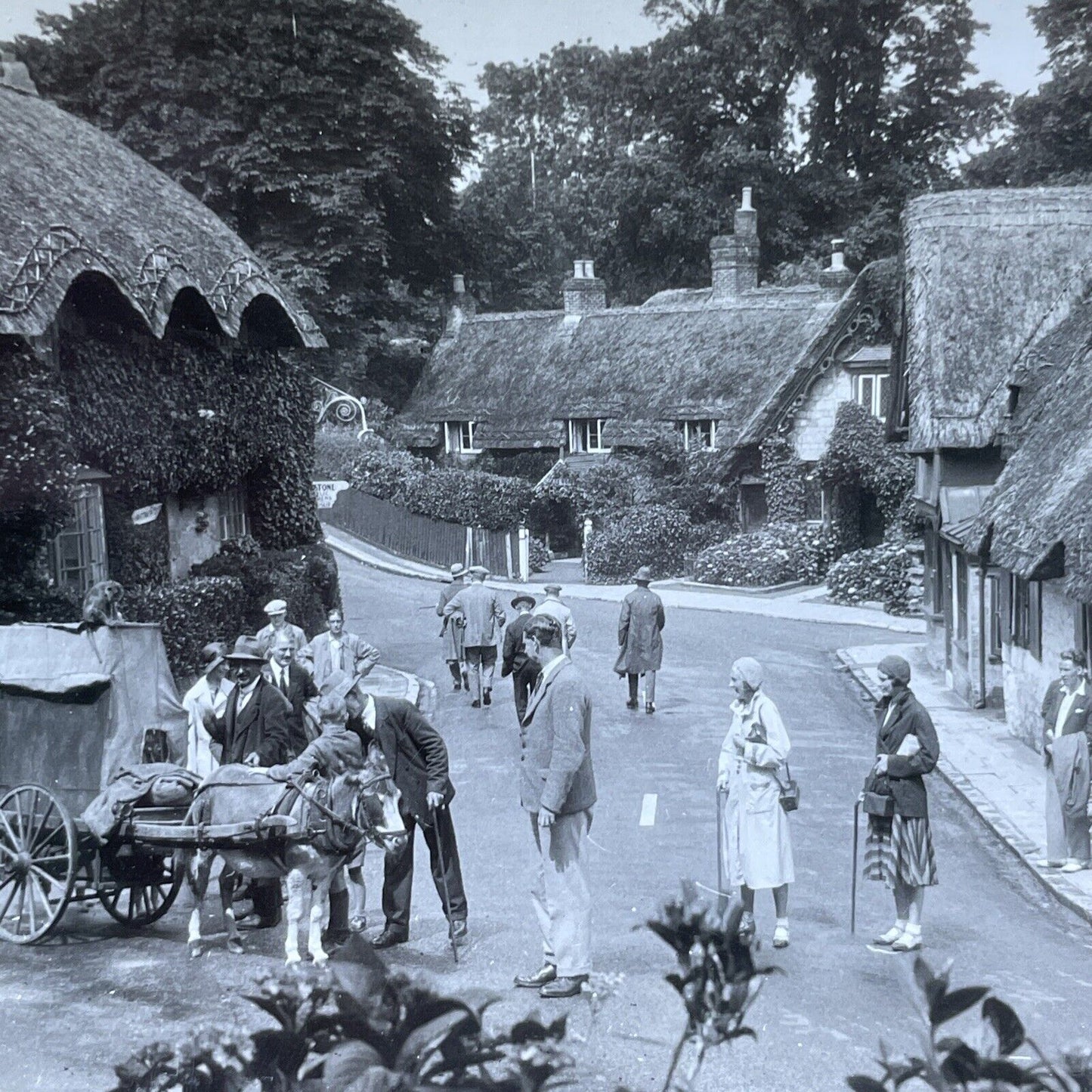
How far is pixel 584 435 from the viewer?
138ft

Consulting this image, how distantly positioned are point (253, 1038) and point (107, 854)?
23.3 ft

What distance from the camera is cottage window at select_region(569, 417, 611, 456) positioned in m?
41.8

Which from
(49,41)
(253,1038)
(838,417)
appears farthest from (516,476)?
(253,1038)

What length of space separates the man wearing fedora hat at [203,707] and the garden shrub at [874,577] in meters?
21.3

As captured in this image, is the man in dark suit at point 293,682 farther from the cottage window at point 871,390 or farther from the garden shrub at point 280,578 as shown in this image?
the cottage window at point 871,390

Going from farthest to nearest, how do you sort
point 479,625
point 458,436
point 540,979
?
point 458,436, point 479,625, point 540,979

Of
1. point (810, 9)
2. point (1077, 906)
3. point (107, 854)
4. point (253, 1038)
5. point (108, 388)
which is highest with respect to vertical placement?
point (810, 9)

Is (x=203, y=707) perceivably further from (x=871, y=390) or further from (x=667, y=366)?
(x=667, y=366)

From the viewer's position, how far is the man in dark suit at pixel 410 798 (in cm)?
890

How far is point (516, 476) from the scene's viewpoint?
134ft

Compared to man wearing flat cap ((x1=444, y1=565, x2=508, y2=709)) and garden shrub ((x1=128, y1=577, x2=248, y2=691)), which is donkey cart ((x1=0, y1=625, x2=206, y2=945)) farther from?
man wearing flat cap ((x1=444, y1=565, x2=508, y2=709))

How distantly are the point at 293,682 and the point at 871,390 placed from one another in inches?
1117

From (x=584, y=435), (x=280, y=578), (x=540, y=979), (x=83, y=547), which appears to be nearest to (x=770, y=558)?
(x=584, y=435)

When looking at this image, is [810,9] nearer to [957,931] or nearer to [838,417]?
[957,931]
